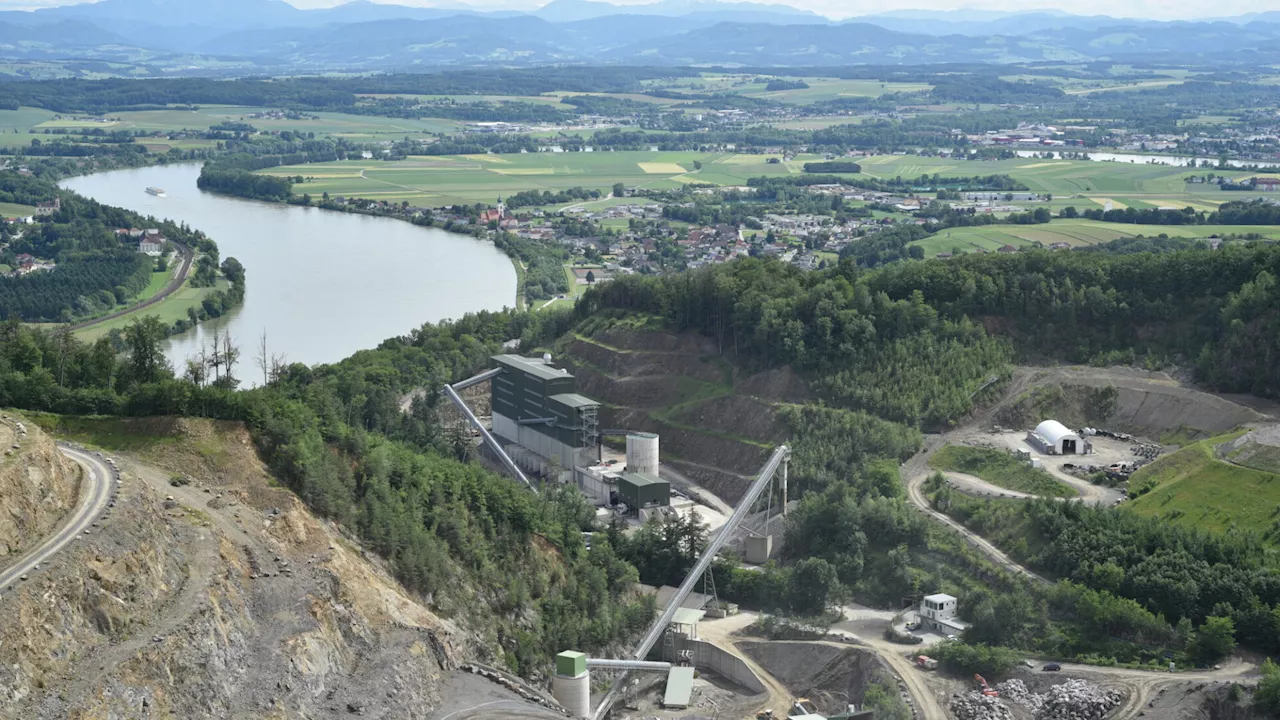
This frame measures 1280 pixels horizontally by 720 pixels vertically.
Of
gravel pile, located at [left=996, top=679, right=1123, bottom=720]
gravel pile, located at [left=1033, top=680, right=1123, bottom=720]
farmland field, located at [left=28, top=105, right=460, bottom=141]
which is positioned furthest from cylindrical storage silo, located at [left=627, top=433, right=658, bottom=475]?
farmland field, located at [left=28, top=105, right=460, bottom=141]

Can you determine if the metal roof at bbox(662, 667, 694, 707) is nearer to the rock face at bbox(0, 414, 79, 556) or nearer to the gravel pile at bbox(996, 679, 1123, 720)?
the gravel pile at bbox(996, 679, 1123, 720)

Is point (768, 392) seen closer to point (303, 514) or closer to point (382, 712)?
point (303, 514)

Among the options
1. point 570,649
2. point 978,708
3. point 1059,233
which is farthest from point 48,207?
point 978,708

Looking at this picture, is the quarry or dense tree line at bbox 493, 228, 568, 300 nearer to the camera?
the quarry

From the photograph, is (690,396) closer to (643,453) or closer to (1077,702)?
(643,453)

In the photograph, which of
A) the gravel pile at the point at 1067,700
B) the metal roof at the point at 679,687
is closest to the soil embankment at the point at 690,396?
the metal roof at the point at 679,687

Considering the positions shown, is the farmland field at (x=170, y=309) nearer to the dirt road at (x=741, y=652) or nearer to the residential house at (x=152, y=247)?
the residential house at (x=152, y=247)
